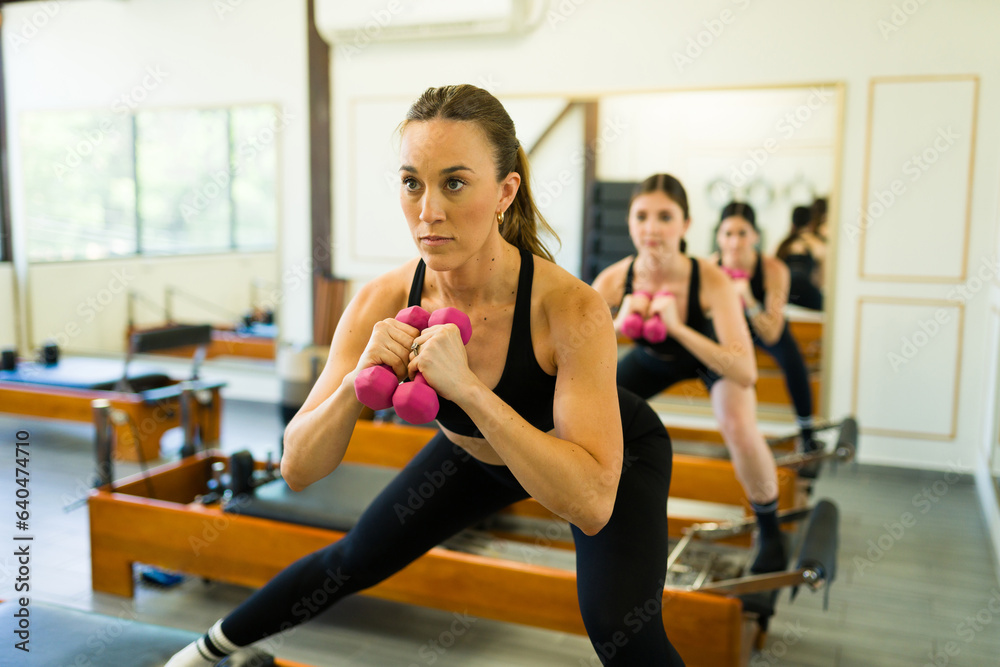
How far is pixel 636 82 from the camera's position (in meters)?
4.49

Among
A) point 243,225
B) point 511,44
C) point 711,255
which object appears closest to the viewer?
point 711,255

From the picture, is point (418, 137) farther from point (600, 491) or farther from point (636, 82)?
point (636, 82)

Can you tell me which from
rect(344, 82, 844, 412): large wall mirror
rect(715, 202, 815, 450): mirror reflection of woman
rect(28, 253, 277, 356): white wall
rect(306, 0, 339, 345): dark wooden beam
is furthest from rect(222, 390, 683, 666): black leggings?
rect(28, 253, 277, 356): white wall

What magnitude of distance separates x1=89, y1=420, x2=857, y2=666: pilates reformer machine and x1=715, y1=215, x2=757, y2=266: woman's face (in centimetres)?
92

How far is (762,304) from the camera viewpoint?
3707 mm

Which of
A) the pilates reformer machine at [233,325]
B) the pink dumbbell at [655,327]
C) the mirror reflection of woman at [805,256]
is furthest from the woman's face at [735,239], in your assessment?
the pilates reformer machine at [233,325]

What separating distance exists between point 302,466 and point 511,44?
3.88 m

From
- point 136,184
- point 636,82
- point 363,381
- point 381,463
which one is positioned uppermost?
point 636,82

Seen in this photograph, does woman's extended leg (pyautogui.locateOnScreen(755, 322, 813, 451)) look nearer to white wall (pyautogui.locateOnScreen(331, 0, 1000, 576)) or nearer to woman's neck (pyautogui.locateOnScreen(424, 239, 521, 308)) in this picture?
white wall (pyautogui.locateOnScreen(331, 0, 1000, 576))

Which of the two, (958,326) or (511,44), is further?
(511,44)

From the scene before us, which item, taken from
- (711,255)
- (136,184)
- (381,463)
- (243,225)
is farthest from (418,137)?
(136,184)

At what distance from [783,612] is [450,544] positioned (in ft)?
3.62

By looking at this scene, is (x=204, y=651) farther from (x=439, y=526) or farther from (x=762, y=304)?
(x=762, y=304)

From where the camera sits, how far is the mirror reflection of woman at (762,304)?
358 cm
